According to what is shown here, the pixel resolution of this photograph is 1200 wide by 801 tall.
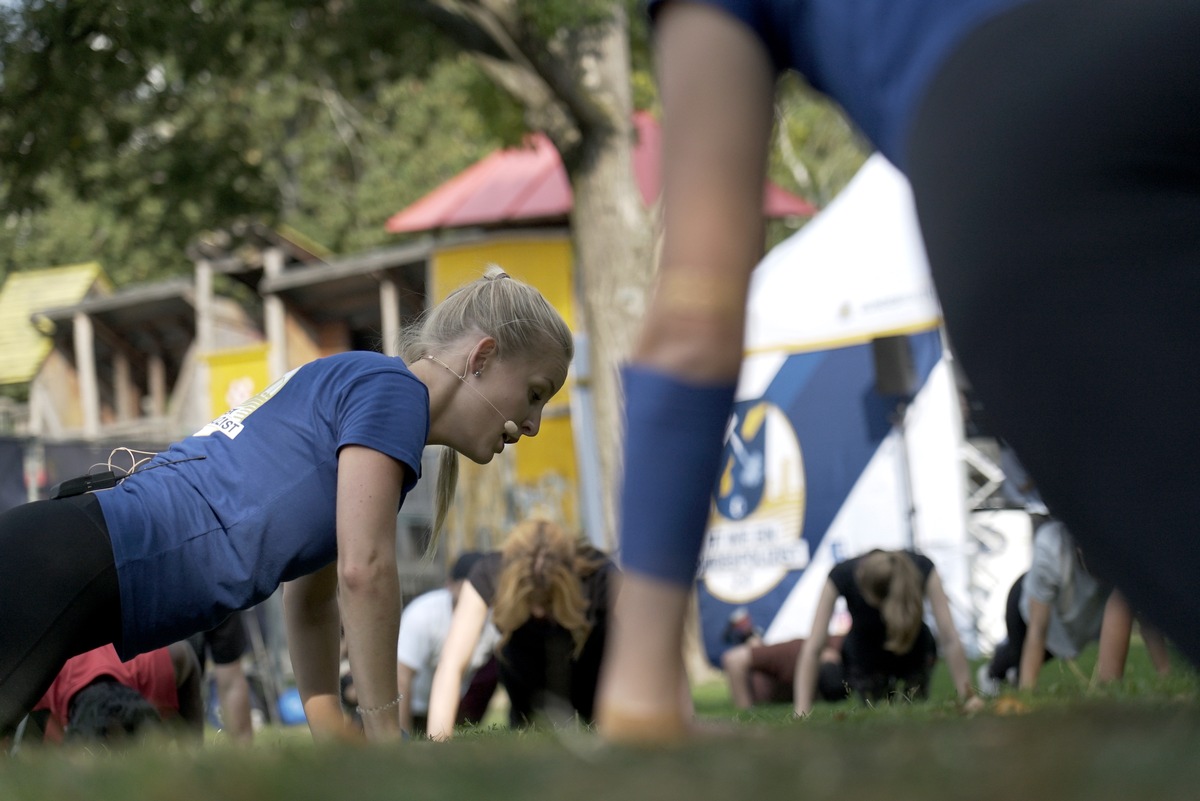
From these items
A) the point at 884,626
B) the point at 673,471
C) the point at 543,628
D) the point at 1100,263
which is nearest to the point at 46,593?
the point at 673,471

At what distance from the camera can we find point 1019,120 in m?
1.59

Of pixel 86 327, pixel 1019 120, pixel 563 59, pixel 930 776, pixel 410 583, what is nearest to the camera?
pixel 930 776

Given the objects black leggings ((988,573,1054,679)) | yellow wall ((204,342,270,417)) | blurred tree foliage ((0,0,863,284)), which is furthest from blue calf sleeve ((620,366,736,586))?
yellow wall ((204,342,270,417))

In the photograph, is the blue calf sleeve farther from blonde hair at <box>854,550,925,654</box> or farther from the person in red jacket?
blonde hair at <box>854,550,925,654</box>

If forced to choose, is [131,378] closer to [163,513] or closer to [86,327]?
[86,327]

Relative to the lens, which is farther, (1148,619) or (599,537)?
(599,537)

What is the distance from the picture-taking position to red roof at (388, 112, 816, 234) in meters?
23.7

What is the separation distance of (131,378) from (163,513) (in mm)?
35065

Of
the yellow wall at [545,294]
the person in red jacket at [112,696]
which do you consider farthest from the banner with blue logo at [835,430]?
the person in red jacket at [112,696]

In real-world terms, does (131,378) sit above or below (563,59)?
below

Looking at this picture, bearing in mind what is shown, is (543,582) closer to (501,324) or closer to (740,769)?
(501,324)

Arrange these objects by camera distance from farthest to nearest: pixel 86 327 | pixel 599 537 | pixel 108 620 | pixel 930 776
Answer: pixel 86 327 → pixel 599 537 → pixel 108 620 → pixel 930 776

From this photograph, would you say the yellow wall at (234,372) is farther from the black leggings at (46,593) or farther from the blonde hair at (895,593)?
the black leggings at (46,593)

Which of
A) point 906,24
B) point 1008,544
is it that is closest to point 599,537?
point 1008,544
